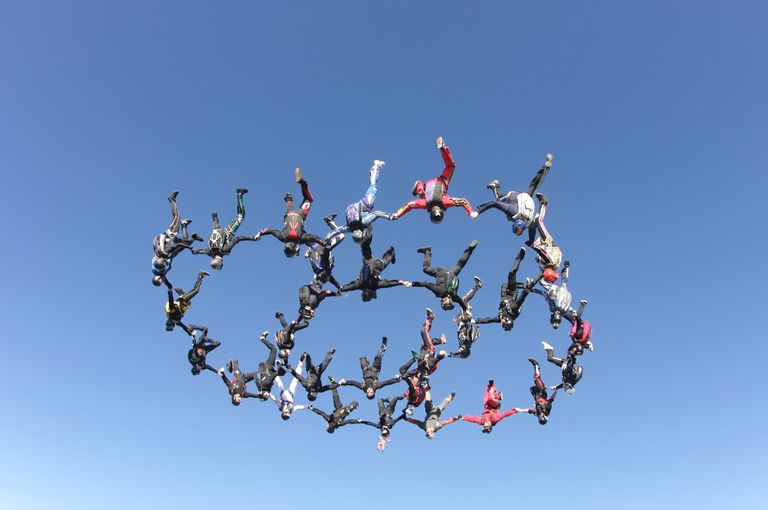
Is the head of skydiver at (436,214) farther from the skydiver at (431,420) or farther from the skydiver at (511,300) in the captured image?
the skydiver at (431,420)

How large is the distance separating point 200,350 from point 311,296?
15.5 ft

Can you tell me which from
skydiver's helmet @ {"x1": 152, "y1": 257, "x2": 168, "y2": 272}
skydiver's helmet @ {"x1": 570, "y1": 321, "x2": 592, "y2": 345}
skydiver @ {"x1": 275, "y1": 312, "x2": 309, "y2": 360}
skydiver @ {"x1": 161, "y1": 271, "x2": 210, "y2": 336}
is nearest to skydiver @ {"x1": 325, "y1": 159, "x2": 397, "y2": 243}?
skydiver @ {"x1": 275, "y1": 312, "x2": 309, "y2": 360}

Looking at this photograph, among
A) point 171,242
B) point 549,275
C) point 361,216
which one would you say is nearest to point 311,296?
point 361,216

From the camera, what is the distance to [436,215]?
1344 cm

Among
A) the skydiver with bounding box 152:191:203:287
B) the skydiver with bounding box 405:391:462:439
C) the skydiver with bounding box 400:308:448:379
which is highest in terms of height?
the skydiver with bounding box 152:191:203:287

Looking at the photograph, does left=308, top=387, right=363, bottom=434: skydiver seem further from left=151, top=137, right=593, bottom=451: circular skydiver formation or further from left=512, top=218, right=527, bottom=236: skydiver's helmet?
left=512, top=218, right=527, bottom=236: skydiver's helmet

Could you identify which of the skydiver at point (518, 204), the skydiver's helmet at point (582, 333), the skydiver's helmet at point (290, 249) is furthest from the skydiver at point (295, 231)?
the skydiver's helmet at point (582, 333)

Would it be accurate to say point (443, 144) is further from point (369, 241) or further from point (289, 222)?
point (289, 222)

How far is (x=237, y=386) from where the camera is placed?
18297mm

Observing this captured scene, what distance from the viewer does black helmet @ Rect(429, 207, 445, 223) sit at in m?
13.4

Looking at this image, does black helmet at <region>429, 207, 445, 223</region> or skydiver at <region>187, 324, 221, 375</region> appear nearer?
black helmet at <region>429, 207, 445, 223</region>

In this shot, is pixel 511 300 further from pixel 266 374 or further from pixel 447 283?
pixel 266 374

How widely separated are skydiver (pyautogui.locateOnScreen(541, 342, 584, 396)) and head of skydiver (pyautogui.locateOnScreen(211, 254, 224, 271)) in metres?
9.49

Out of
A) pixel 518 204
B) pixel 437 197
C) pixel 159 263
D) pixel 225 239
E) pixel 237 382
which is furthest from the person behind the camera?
pixel 237 382
